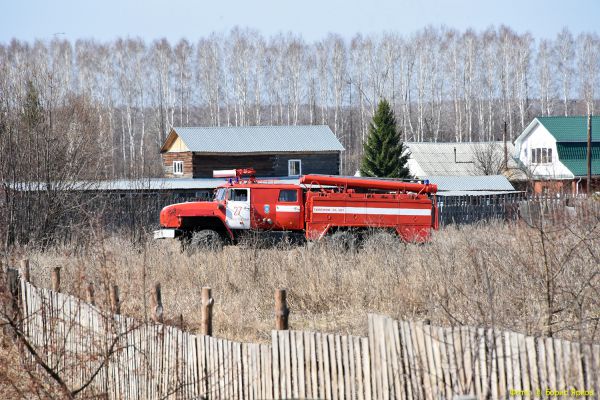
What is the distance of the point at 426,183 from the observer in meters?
22.3

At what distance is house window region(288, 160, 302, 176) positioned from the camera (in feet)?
134

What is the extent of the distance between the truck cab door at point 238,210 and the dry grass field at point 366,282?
12.7ft

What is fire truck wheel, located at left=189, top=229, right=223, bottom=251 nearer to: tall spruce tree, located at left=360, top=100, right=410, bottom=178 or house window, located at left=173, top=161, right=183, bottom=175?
house window, located at left=173, top=161, right=183, bottom=175

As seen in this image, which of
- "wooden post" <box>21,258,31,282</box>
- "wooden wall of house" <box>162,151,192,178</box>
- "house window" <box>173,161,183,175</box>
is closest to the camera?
"wooden post" <box>21,258,31,282</box>

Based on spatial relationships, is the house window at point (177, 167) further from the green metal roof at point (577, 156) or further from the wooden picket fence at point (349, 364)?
the wooden picket fence at point (349, 364)

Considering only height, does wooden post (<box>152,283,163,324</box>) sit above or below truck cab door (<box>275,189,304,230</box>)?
below

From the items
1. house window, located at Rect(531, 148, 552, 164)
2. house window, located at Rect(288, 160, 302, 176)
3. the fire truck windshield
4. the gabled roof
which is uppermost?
the gabled roof

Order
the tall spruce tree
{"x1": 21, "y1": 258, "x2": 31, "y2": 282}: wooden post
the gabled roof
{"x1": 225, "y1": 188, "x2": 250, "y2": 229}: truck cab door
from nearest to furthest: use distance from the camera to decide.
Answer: {"x1": 21, "y1": 258, "x2": 31, "y2": 282}: wooden post → {"x1": 225, "y1": 188, "x2": 250, "y2": 229}: truck cab door → the gabled roof → the tall spruce tree

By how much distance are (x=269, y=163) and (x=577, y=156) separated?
807 inches

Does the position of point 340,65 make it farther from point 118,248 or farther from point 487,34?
point 118,248

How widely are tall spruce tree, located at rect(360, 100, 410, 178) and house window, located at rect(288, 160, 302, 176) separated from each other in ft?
12.7

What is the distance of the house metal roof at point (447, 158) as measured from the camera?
170ft

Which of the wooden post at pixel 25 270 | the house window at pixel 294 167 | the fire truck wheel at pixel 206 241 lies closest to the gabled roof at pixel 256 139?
the house window at pixel 294 167

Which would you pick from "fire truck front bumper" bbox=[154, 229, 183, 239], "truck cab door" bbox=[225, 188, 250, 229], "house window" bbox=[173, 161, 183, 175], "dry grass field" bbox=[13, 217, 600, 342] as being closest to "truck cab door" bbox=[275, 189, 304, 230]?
"truck cab door" bbox=[225, 188, 250, 229]
